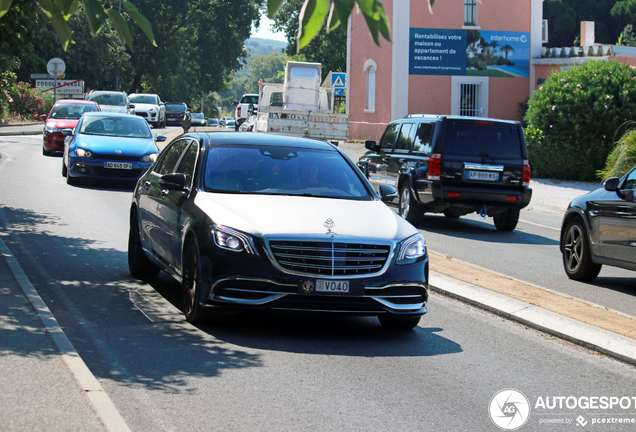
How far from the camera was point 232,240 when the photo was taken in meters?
6.33

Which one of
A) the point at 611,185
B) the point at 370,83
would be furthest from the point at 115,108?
the point at 611,185

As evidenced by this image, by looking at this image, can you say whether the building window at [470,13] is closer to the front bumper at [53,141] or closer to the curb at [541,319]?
the front bumper at [53,141]

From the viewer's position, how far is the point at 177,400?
16.1 feet

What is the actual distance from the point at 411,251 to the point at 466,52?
30413 mm

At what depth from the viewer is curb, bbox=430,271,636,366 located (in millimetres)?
6523

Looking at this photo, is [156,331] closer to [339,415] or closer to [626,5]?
[339,415]

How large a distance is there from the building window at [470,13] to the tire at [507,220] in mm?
22321

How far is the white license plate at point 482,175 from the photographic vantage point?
13.9 metres

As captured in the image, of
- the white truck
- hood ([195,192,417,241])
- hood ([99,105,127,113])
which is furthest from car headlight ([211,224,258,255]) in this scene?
hood ([99,105,127,113])

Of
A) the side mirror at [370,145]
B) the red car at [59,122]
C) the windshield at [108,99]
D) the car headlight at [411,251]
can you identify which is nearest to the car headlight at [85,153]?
the side mirror at [370,145]

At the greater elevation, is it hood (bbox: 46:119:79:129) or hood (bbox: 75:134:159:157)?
hood (bbox: 46:119:79:129)

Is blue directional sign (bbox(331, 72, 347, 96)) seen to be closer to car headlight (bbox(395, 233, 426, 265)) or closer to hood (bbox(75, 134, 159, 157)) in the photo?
hood (bbox(75, 134, 159, 157))

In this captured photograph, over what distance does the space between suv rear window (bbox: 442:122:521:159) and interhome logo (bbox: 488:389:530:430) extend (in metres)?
8.91

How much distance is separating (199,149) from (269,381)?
3.08 metres
